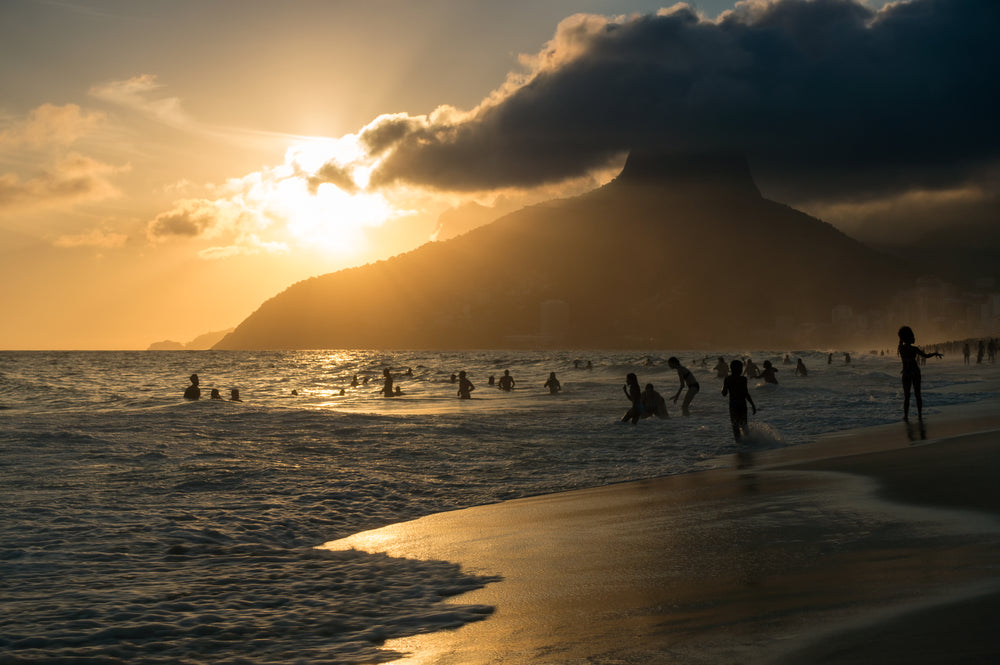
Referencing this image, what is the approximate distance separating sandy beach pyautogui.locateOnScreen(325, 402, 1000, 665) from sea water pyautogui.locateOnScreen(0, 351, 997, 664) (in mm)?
597

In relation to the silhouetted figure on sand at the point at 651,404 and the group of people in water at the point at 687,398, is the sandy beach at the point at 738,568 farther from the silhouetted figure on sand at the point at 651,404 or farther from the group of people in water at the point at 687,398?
the silhouetted figure on sand at the point at 651,404

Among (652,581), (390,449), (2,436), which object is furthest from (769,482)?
(2,436)

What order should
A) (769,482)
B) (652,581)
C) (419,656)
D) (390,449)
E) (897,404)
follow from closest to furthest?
(419,656) → (652,581) → (769,482) → (390,449) → (897,404)

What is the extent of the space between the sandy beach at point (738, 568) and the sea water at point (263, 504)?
1.96 ft

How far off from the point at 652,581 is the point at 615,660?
1674 millimetres

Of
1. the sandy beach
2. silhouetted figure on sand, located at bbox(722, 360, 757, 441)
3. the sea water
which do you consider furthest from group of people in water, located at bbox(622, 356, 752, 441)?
the sandy beach

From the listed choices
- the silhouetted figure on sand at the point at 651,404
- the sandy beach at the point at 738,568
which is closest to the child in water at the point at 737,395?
the silhouetted figure on sand at the point at 651,404

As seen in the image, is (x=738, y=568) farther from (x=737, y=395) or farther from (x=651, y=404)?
(x=651, y=404)

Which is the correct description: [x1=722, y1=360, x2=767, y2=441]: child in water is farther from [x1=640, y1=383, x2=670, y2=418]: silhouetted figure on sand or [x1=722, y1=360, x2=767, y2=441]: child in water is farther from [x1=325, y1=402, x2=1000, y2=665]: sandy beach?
[x1=325, y1=402, x2=1000, y2=665]: sandy beach

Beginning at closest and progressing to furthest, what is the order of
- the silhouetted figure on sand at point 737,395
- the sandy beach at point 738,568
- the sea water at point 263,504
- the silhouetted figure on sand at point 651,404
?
the sandy beach at point 738,568 → the sea water at point 263,504 → the silhouetted figure on sand at point 737,395 → the silhouetted figure on sand at point 651,404

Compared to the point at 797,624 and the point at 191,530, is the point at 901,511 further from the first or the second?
the point at 191,530

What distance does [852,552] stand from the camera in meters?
5.66

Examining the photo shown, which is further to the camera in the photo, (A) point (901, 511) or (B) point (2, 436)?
(B) point (2, 436)

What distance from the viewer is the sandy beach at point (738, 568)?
12.8ft
